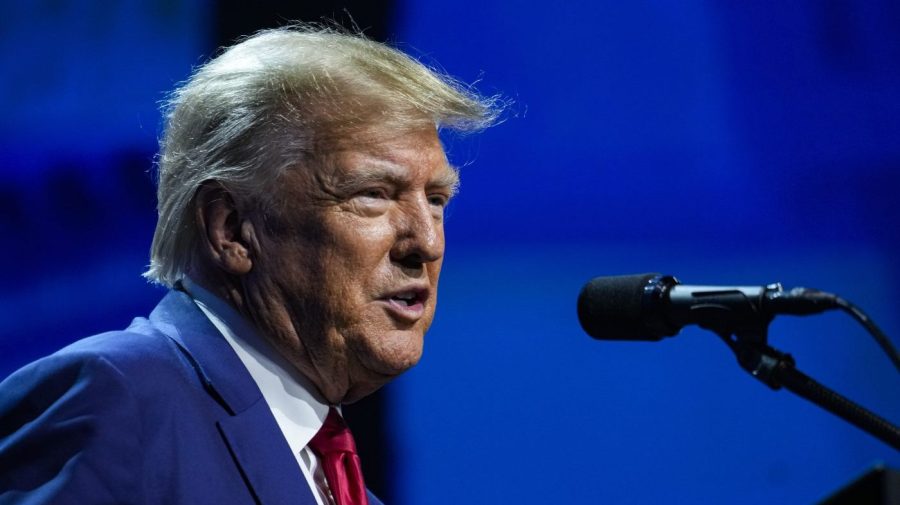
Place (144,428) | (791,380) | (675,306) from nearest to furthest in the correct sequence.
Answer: (791,380) → (675,306) → (144,428)

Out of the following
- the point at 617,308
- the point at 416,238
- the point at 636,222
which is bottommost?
the point at 617,308

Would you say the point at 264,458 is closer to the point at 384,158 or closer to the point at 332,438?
the point at 332,438

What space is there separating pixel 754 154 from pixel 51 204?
159cm

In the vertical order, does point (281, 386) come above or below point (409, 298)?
below

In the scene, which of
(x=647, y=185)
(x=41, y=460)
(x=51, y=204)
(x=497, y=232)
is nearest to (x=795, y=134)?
(x=647, y=185)

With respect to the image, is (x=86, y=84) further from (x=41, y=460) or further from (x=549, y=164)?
(x=41, y=460)

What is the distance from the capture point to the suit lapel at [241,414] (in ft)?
4.99

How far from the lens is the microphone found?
120 cm

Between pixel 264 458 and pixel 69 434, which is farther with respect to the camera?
pixel 264 458

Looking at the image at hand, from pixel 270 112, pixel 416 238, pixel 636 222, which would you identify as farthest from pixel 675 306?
pixel 636 222

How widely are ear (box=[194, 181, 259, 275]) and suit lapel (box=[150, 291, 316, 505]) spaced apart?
92 millimetres

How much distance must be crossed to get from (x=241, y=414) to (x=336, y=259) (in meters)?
0.28

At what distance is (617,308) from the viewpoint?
136cm

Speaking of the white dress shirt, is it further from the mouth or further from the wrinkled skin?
the mouth
